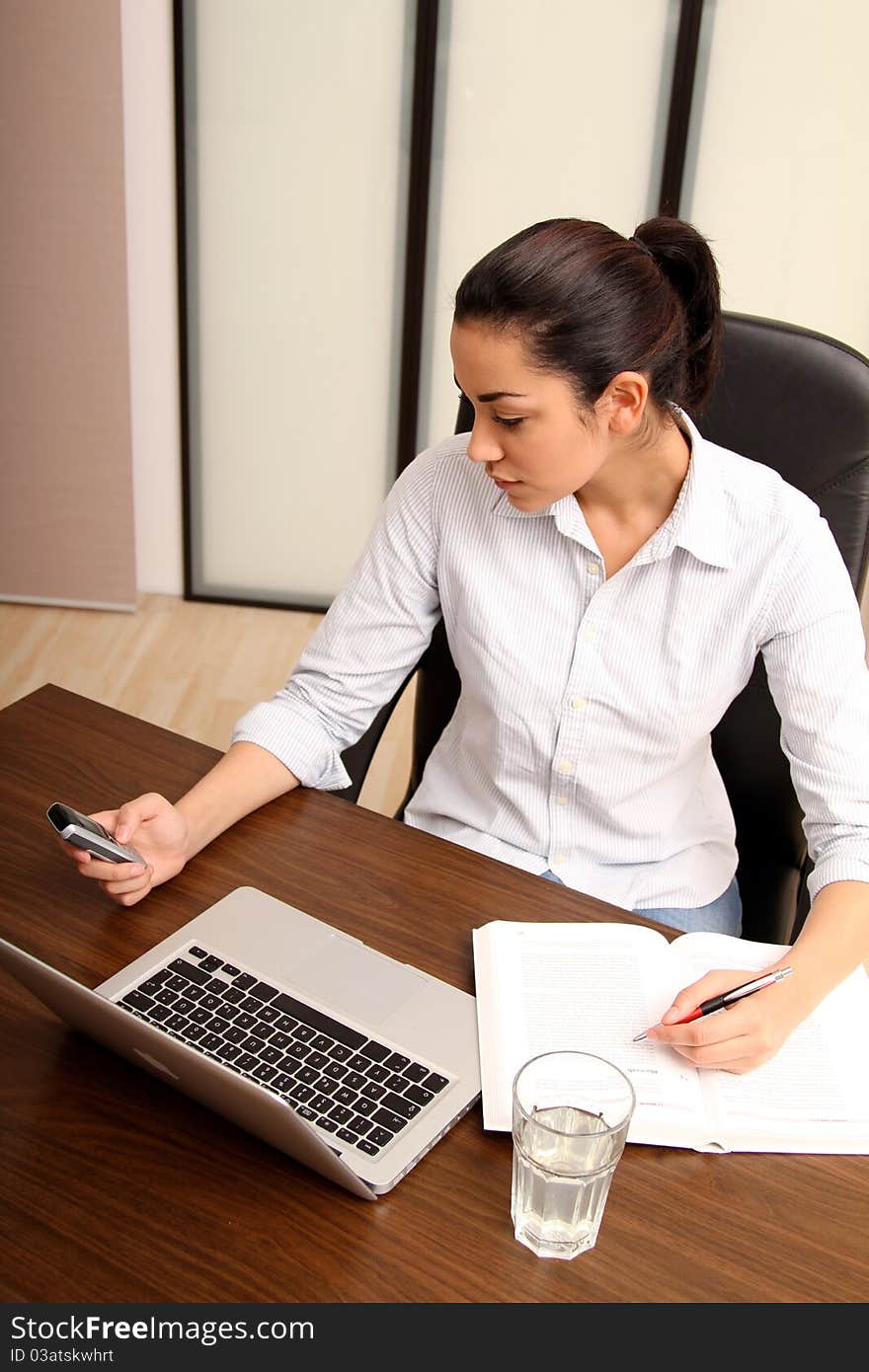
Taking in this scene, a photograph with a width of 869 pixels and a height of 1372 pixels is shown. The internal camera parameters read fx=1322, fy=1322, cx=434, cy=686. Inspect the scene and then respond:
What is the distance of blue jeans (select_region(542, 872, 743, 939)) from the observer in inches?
55.1

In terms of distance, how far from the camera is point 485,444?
48.1 inches

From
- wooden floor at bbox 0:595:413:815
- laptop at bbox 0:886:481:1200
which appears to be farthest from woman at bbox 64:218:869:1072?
wooden floor at bbox 0:595:413:815

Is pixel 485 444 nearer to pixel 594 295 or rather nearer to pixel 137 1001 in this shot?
pixel 594 295

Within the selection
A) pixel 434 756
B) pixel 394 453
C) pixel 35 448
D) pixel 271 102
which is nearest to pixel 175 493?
pixel 35 448

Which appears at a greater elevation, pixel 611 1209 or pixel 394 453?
pixel 611 1209

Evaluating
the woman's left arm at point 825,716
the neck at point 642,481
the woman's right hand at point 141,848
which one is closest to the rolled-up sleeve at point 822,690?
the woman's left arm at point 825,716

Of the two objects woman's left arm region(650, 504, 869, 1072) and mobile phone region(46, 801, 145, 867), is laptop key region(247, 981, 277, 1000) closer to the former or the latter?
mobile phone region(46, 801, 145, 867)

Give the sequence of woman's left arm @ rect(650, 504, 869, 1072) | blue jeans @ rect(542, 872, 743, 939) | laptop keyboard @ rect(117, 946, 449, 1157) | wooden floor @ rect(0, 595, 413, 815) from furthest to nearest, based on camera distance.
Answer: wooden floor @ rect(0, 595, 413, 815)
blue jeans @ rect(542, 872, 743, 939)
woman's left arm @ rect(650, 504, 869, 1072)
laptop keyboard @ rect(117, 946, 449, 1157)

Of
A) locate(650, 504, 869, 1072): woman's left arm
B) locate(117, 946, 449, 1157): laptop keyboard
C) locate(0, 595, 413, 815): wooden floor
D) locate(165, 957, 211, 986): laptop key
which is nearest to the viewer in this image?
locate(117, 946, 449, 1157): laptop keyboard

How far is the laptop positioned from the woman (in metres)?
0.10

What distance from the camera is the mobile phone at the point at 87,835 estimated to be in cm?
104

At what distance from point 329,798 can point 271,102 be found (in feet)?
6.82

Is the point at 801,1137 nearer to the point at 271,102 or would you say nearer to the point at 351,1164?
the point at 351,1164

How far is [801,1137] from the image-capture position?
914 mm
